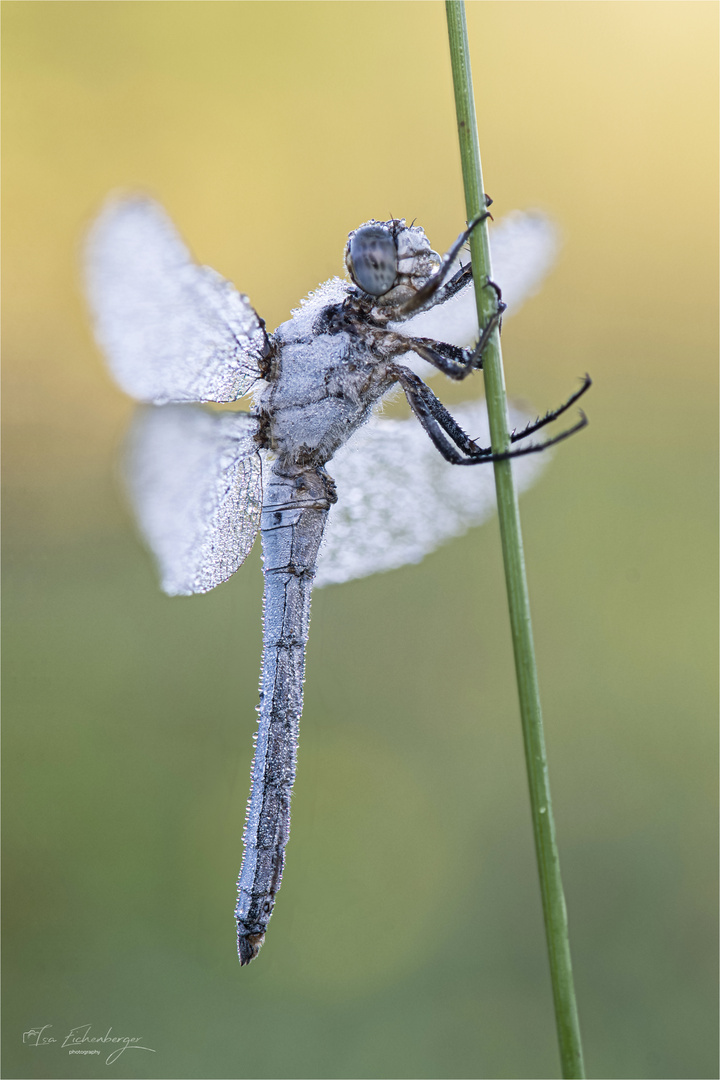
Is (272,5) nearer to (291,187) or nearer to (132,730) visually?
(291,187)

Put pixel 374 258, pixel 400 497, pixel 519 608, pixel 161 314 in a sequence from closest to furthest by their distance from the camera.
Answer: pixel 519 608 → pixel 161 314 → pixel 374 258 → pixel 400 497

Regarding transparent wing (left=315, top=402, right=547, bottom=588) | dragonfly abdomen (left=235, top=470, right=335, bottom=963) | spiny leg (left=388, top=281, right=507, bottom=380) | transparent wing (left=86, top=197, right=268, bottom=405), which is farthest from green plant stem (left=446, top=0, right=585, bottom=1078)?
transparent wing (left=315, top=402, right=547, bottom=588)

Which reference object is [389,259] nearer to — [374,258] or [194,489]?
[374,258]

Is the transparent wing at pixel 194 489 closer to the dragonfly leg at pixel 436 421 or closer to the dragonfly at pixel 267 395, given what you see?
the dragonfly at pixel 267 395

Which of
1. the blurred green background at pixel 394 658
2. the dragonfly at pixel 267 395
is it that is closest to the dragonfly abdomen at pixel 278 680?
the dragonfly at pixel 267 395

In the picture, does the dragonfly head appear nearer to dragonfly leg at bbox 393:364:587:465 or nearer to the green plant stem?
dragonfly leg at bbox 393:364:587:465

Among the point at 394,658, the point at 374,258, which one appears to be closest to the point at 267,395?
the point at 374,258
